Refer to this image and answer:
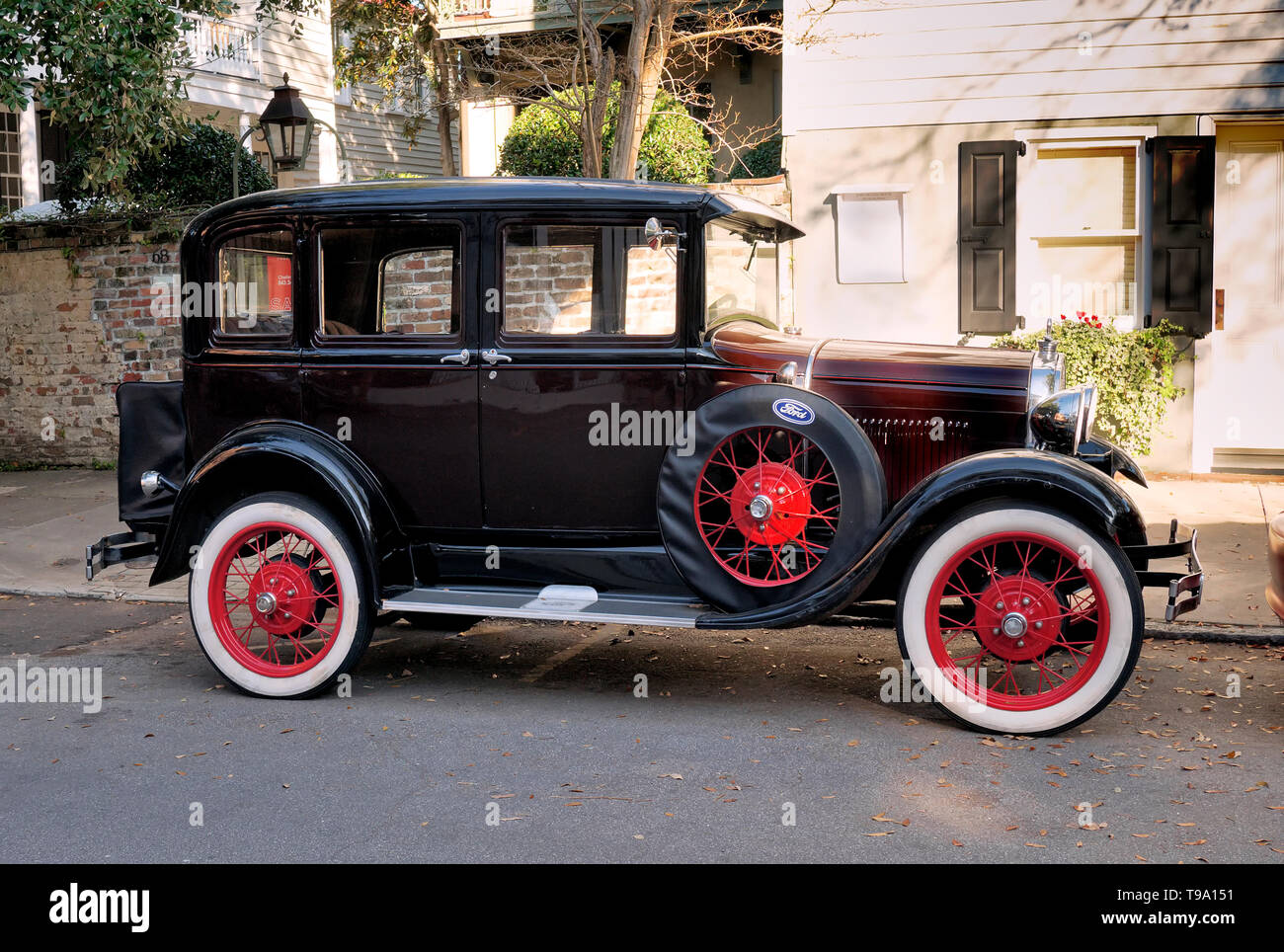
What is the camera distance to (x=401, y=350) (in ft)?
17.6

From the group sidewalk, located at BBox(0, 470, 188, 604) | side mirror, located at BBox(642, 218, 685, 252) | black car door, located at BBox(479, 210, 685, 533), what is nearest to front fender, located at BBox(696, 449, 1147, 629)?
black car door, located at BBox(479, 210, 685, 533)

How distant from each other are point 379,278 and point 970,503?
277 cm

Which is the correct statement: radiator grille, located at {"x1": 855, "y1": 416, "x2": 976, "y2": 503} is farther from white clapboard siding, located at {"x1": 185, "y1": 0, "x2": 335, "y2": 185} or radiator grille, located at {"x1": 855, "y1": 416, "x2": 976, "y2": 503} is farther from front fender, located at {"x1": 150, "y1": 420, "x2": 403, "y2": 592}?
white clapboard siding, located at {"x1": 185, "y1": 0, "x2": 335, "y2": 185}

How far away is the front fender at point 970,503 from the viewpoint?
175 inches

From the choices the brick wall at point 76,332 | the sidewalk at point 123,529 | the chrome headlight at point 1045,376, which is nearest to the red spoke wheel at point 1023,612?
the chrome headlight at point 1045,376

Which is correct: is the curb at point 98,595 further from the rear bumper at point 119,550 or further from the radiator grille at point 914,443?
the radiator grille at point 914,443

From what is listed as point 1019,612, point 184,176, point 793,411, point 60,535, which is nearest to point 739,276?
point 793,411

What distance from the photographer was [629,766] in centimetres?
439

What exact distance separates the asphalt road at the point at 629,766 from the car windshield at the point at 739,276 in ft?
5.00

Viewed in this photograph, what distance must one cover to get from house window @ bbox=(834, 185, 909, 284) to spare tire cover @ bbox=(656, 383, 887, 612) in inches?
245

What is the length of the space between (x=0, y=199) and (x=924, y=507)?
54.7 feet

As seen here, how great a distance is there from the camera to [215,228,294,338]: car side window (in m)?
5.54

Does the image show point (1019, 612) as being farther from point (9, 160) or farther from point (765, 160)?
point (9, 160)

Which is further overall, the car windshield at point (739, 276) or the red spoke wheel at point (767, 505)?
the car windshield at point (739, 276)
